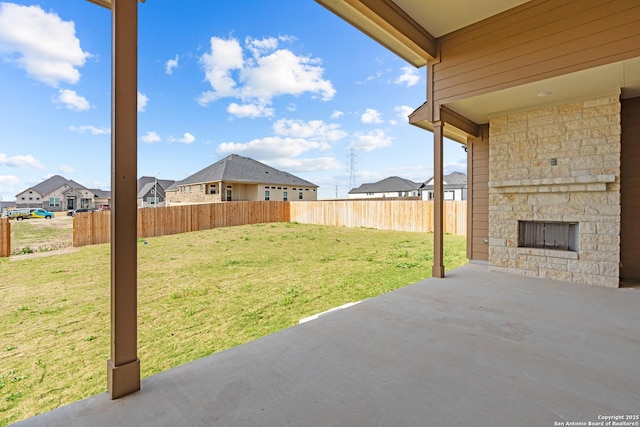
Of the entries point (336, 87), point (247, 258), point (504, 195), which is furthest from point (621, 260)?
point (336, 87)

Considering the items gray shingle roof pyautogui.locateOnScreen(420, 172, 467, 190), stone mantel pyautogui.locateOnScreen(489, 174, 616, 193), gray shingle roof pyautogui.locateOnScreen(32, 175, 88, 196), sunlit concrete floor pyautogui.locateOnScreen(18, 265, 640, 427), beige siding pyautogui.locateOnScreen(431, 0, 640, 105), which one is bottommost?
sunlit concrete floor pyautogui.locateOnScreen(18, 265, 640, 427)

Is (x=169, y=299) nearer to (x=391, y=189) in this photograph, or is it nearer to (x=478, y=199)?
(x=478, y=199)

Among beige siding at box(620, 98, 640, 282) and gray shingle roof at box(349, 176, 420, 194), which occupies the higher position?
gray shingle roof at box(349, 176, 420, 194)

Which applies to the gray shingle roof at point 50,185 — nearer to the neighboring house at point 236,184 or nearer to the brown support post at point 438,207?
the brown support post at point 438,207

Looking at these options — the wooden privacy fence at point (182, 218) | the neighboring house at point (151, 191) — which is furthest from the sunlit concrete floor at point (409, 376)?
the neighboring house at point (151, 191)

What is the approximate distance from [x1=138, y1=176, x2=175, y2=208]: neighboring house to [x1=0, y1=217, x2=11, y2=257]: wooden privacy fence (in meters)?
16.8

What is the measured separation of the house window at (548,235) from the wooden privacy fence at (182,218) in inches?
327

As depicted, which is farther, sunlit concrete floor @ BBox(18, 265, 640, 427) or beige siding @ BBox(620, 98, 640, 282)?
beige siding @ BBox(620, 98, 640, 282)

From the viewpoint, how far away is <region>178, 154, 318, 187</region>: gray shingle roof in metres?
19.7

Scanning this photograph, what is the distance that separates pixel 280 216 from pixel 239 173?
5.38 meters

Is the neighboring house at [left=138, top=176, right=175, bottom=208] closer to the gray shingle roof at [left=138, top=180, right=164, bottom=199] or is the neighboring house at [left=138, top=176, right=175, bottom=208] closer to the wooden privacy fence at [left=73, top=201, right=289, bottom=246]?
the gray shingle roof at [left=138, top=180, right=164, bottom=199]

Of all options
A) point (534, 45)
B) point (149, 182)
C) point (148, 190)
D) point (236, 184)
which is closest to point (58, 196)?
point (534, 45)

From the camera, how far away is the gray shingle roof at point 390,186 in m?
31.6

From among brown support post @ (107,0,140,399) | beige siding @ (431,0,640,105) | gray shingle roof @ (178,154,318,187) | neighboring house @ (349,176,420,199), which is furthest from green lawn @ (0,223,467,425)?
neighboring house @ (349,176,420,199)
